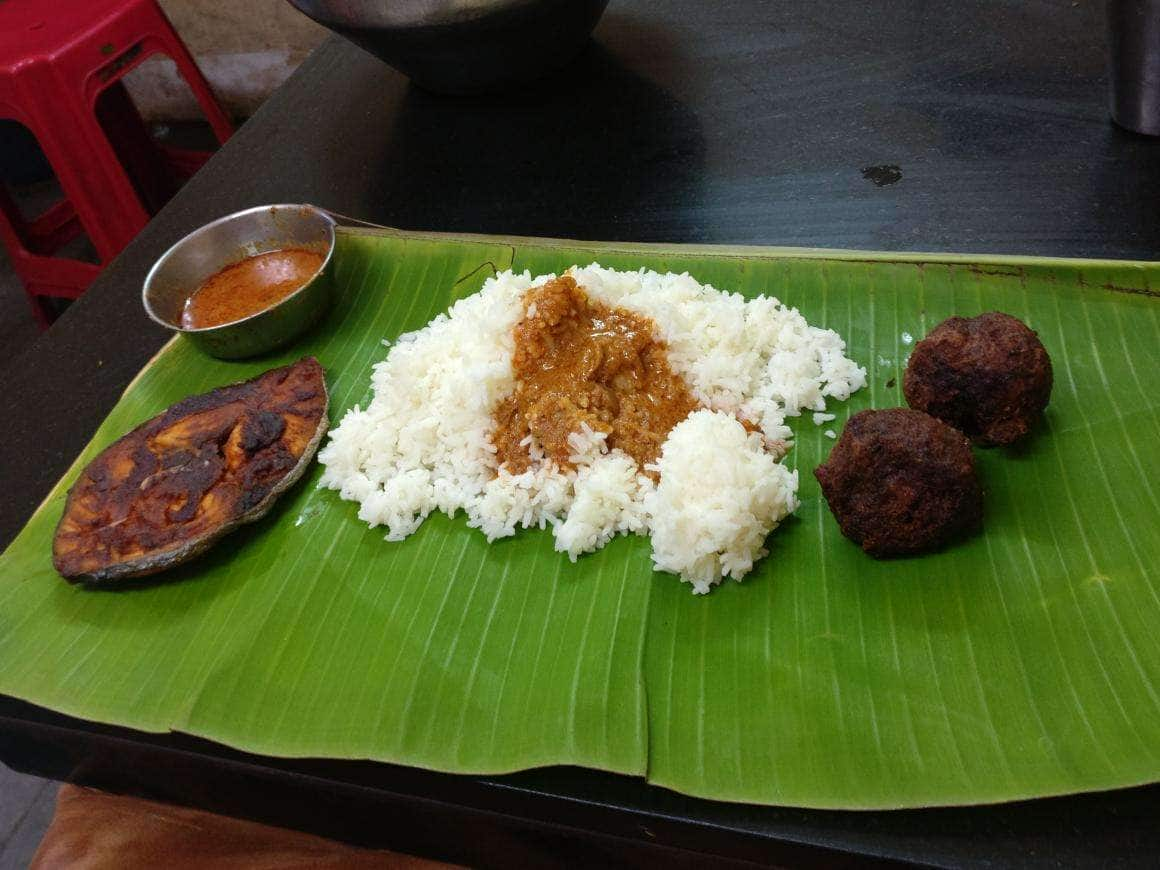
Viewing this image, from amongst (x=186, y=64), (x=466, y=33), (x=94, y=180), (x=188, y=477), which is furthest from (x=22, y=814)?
(x=186, y=64)

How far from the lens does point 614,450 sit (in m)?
2.78

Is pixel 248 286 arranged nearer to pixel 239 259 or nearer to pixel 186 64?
pixel 239 259

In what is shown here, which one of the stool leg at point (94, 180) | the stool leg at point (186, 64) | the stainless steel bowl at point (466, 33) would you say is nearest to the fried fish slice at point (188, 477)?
the stainless steel bowl at point (466, 33)

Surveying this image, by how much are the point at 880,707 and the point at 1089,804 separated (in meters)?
0.48

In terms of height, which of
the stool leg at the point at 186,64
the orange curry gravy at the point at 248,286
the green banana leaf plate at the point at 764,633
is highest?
the stool leg at the point at 186,64

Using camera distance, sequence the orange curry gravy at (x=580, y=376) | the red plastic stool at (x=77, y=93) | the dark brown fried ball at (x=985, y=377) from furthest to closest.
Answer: the red plastic stool at (x=77, y=93)
the orange curry gravy at (x=580, y=376)
the dark brown fried ball at (x=985, y=377)

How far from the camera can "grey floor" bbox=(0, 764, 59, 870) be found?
4.22 metres

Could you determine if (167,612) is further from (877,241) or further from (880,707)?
(877,241)

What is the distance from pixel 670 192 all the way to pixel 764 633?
2.53m

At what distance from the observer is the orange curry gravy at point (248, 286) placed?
3438 millimetres

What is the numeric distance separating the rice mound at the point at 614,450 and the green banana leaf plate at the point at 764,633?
0.26 ft

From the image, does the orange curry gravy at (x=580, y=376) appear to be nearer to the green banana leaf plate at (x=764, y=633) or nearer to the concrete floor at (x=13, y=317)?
the green banana leaf plate at (x=764, y=633)

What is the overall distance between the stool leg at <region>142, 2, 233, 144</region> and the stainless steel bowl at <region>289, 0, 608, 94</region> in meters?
2.24

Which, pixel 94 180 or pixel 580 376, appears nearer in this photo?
pixel 580 376
